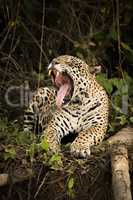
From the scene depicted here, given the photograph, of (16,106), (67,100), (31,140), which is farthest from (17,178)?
(16,106)

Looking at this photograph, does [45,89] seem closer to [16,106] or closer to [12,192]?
[16,106]

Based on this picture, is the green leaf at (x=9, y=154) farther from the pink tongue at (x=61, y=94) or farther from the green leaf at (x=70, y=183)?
the pink tongue at (x=61, y=94)

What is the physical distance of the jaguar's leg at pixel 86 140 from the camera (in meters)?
6.60

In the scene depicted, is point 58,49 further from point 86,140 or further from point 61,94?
point 86,140

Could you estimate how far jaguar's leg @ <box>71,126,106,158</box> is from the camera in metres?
6.60

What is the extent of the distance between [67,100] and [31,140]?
653mm

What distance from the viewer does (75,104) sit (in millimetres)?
7547

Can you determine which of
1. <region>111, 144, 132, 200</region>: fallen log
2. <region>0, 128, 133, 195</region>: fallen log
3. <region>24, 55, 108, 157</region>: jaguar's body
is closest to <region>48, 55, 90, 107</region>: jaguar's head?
<region>24, 55, 108, 157</region>: jaguar's body

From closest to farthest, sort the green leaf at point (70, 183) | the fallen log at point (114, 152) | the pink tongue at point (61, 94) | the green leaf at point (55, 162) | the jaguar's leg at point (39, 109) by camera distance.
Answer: the fallen log at point (114, 152)
the green leaf at point (70, 183)
the green leaf at point (55, 162)
the pink tongue at point (61, 94)
the jaguar's leg at point (39, 109)

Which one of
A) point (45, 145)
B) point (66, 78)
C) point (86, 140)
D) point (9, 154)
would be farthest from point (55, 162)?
point (66, 78)

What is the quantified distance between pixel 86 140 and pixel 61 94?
68 cm

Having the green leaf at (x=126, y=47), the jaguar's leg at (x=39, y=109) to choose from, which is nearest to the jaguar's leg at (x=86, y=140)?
the jaguar's leg at (x=39, y=109)

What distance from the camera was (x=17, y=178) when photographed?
621 centimetres

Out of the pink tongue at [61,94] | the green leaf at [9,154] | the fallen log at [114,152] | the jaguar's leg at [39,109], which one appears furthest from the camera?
the jaguar's leg at [39,109]
